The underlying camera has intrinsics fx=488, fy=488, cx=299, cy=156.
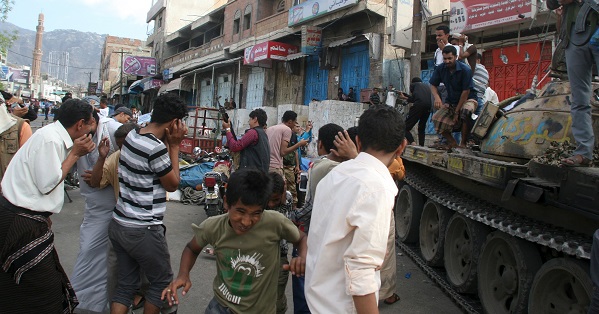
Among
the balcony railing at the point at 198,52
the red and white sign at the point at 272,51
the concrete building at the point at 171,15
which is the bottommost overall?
the red and white sign at the point at 272,51

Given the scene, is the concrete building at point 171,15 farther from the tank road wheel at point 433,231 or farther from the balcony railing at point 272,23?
the tank road wheel at point 433,231

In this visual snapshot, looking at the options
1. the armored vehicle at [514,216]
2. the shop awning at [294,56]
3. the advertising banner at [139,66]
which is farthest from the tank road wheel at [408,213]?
the advertising banner at [139,66]

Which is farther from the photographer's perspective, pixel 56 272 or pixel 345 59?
pixel 345 59

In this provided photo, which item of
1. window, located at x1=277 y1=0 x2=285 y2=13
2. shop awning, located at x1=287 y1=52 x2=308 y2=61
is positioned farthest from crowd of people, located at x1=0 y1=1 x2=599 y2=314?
window, located at x1=277 y1=0 x2=285 y2=13

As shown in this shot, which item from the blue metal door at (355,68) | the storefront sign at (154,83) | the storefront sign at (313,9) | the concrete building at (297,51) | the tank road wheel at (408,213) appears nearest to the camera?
the tank road wheel at (408,213)

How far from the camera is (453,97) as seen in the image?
21.0 ft

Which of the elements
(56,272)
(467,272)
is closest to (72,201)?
(56,272)

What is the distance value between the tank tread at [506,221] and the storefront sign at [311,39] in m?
12.3

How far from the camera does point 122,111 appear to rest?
5906 millimetres

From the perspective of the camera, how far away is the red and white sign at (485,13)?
10758 millimetres

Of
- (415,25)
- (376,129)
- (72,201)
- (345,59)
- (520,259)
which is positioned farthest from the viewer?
(345,59)

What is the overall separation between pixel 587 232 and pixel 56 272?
11.9 ft

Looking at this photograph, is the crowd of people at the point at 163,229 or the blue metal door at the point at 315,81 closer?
the crowd of people at the point at 163,229

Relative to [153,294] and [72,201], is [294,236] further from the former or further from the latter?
[72,201]
